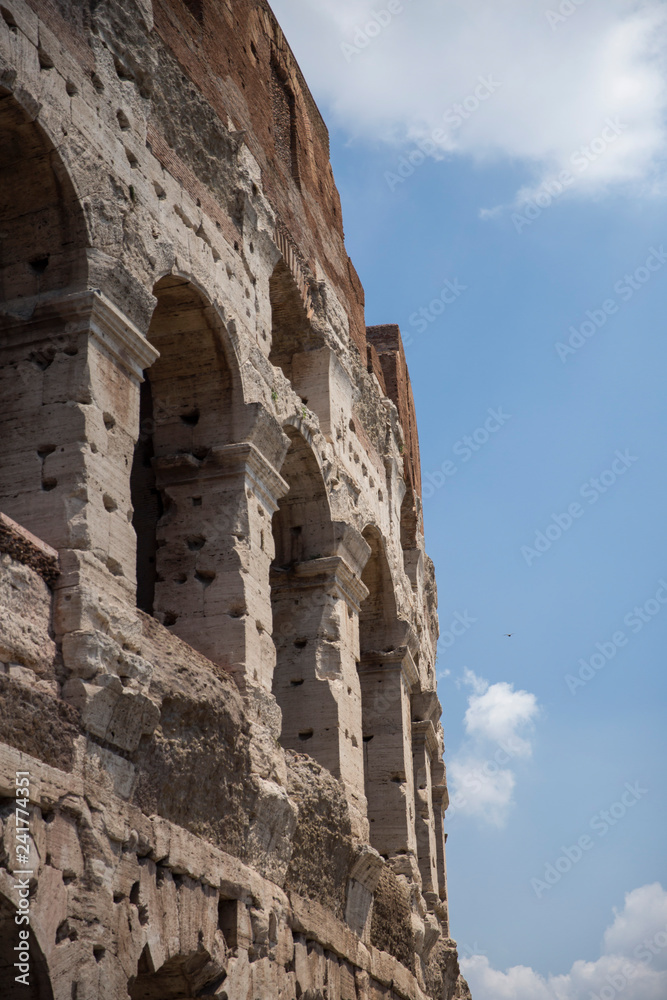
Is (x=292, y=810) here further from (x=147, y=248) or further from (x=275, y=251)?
(x=275, y=251)

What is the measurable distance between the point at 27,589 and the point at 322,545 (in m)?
5.07

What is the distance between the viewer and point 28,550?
6.25 metres

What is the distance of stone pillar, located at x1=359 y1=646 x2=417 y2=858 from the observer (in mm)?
12516

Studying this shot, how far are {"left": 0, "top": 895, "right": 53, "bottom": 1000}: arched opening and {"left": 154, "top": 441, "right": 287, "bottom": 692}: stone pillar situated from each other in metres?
2.88

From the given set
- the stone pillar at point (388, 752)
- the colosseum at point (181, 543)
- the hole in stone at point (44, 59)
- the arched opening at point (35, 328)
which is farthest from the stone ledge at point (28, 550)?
the stone pillar at point (388, 752)

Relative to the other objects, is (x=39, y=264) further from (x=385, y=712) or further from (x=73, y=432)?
(x=385, y=712)

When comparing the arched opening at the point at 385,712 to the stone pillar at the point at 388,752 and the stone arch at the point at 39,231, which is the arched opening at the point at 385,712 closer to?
the stone pillar at the point at 388,752

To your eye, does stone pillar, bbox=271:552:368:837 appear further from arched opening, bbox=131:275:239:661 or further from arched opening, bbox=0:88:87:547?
arched opening, bbox=0:88:87:547

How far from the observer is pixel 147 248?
7.91 m

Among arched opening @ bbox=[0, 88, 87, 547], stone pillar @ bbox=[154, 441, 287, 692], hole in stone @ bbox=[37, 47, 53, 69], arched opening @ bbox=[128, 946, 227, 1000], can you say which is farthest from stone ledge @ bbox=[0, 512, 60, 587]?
hole in stone @ bbox=[37, 47, 53, 69]

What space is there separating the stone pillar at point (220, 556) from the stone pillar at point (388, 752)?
4249 millimetres

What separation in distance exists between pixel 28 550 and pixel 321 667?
4.74 meters

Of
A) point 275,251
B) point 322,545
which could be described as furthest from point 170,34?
point 322,545

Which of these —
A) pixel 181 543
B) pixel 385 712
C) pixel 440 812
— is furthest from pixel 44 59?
pixel 440 812
